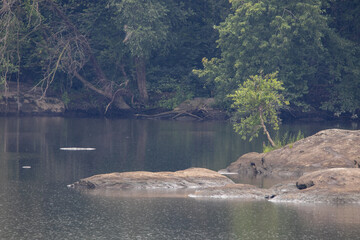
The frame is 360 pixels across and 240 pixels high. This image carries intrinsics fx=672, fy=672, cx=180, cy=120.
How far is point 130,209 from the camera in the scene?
1966 cm

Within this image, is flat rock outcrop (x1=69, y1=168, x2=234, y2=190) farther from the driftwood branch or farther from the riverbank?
the driftwood branch

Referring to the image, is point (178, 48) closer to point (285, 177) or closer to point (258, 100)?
point (258, 100)

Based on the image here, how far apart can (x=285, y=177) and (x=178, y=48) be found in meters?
41.0

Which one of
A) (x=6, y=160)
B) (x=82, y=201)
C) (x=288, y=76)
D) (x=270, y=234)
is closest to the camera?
(x=270, y=234)

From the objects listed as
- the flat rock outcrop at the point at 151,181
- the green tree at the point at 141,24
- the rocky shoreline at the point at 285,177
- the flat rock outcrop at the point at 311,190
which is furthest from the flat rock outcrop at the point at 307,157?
the green tree at the point at 141,24

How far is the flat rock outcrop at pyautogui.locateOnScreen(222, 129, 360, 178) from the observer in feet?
88.3

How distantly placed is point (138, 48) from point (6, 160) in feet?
95.6

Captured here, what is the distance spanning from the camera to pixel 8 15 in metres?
52.1

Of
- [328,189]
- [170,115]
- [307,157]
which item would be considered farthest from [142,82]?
[328,189]

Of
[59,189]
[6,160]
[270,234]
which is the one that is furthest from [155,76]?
[270,234]

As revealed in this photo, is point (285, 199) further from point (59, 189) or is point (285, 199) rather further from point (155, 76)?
point (155, 76)

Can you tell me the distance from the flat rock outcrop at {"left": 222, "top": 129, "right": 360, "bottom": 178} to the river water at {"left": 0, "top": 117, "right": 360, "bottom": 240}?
5.61ft

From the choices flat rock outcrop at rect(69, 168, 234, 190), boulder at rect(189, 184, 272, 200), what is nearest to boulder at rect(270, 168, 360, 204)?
boulder at rect(189, 184, 272, 200)

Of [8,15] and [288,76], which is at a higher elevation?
[8,15]
